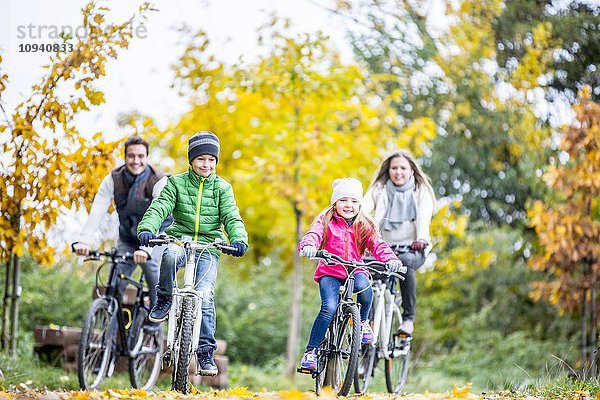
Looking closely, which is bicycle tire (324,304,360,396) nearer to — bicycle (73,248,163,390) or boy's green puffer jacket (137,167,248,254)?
boy's green puffer jacket (137,167,248,254)

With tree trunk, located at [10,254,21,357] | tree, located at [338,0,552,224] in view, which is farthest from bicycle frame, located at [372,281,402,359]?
tree, located at [338,0,552,224]

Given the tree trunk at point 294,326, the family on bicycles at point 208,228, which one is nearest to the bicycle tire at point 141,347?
the family on bicycles at point 208,228

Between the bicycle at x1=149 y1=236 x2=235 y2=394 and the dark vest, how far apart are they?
1.44 meters

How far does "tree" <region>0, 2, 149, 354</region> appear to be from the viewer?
7535mm

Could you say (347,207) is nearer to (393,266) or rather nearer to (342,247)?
(342,247)

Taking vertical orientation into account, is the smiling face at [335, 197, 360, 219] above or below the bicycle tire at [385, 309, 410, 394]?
above

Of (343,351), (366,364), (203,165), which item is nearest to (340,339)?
(343,351)

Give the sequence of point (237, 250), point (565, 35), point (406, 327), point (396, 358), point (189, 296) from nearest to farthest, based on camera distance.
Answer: point (237, 250) < point (189, 296) < point (406, 327) < point (396, 358) < point (565, 35)

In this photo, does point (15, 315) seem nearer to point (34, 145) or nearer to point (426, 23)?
point (34, 145)

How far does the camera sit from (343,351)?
6.14 m

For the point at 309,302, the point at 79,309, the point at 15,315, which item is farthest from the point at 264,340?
the point at 15,315

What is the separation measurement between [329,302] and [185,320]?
1.07m

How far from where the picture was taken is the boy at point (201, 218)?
599cm

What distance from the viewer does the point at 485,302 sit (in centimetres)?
1544
